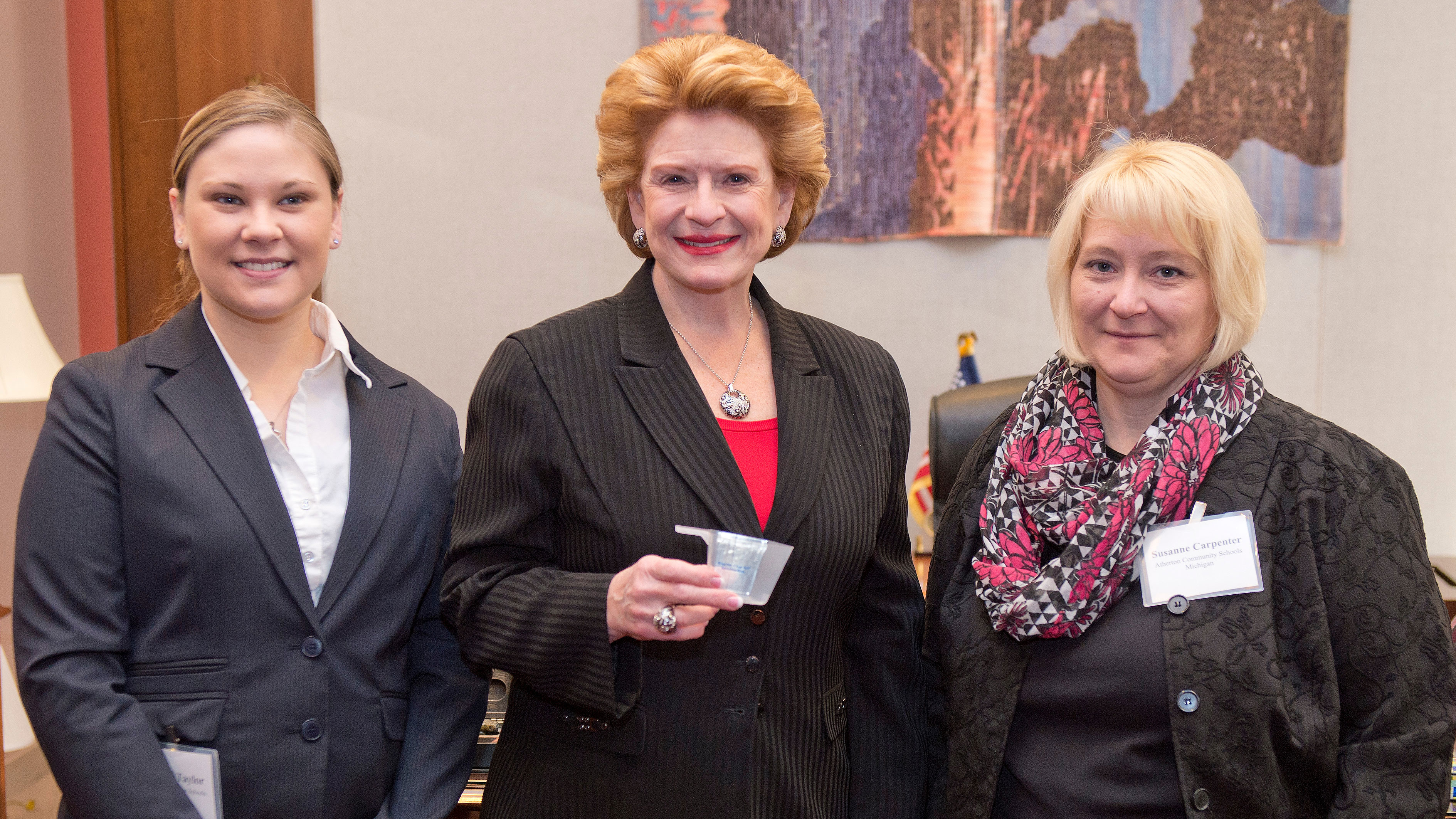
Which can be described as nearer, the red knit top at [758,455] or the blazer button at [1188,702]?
the blazer button at [1188,702]

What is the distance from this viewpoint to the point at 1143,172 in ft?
5.04

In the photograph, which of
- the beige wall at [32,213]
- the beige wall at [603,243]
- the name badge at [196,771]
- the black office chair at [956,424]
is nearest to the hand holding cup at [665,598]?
the name badge at [196,771]

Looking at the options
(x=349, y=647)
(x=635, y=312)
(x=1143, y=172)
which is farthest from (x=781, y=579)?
(x=1143, y=172)

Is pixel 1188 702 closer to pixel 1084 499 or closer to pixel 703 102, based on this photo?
pixel 1084 499

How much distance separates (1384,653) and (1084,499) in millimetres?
428

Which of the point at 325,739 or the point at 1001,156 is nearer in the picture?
the point at 325,739

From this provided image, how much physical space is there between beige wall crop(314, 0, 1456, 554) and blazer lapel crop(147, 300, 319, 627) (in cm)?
247

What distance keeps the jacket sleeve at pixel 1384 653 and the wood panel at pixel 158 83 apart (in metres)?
3.63

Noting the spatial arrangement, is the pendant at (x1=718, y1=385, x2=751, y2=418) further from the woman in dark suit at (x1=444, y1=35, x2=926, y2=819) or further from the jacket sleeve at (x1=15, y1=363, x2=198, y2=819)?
the jacket sleeve at (x1=15, y1=363, x2=198, y2=819)

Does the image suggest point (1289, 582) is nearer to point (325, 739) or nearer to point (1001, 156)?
point (325, 739)

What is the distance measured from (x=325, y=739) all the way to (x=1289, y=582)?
1360 mm

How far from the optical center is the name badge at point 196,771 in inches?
54.5

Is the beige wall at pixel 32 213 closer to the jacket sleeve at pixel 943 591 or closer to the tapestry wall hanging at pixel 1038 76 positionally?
the tapestry wall hanging at pixel 1038 76

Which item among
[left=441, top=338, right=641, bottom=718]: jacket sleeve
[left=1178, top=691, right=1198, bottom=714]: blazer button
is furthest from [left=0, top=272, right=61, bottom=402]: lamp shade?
[left=1178, top=691, right=1198, bottom=714]: blazer button
